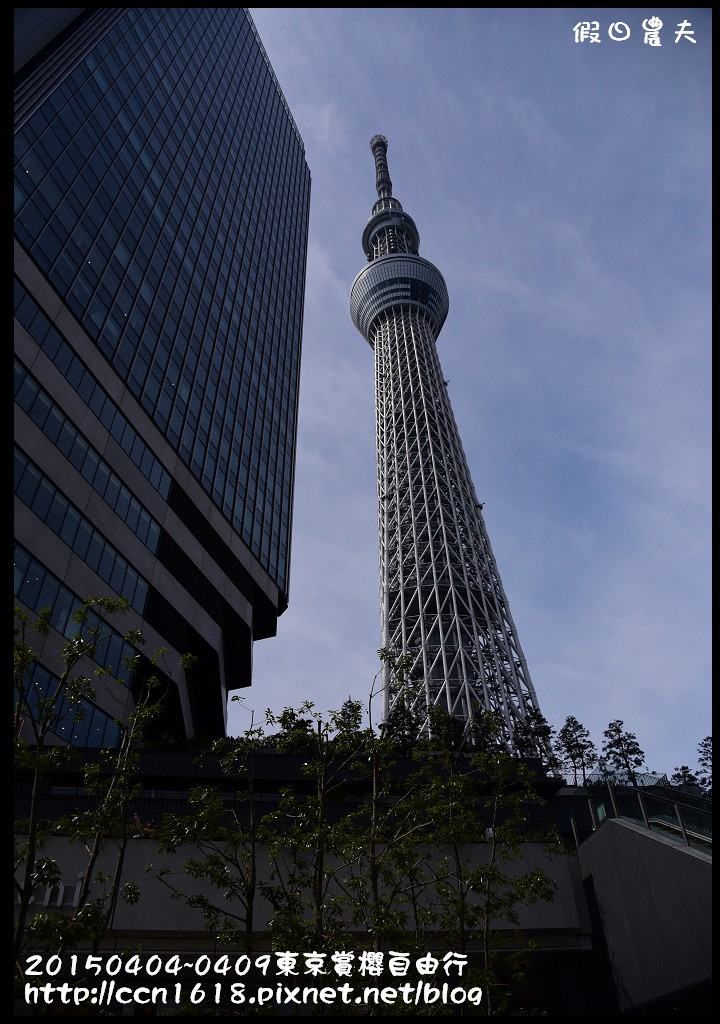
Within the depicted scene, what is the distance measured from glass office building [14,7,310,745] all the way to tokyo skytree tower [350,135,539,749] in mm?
22619

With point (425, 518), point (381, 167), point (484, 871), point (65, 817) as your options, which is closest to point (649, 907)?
point (484, 871)

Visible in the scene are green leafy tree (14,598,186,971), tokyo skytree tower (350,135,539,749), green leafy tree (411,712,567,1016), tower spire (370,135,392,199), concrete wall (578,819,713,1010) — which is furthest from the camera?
tower spire (370,135,392,199)

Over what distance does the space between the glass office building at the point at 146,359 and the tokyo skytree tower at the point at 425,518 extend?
2262 centimetres

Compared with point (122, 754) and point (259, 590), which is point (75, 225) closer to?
point (259, 590)

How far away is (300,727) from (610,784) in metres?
12.0

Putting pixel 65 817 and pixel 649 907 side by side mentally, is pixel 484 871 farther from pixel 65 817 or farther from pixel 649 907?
pixel 65 817

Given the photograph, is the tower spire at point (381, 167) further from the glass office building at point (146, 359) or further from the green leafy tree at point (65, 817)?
the green leafy tree at point (65, 817)

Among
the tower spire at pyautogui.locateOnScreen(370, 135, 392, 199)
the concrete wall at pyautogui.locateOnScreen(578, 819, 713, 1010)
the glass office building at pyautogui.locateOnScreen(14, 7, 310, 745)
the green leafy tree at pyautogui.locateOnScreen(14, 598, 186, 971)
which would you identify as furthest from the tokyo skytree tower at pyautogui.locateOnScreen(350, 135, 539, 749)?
the green leafy tree at pyautogui.locateOnScreen(14, 598, 186, 971)

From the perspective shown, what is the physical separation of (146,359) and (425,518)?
55292mm

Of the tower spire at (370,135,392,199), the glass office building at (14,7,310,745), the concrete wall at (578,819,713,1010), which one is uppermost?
the tower spire at (370,135,392,199)

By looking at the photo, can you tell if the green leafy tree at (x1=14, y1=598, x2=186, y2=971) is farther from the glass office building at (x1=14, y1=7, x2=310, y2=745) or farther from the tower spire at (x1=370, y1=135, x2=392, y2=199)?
the tower spire at (x1=370, y1=135, x2=392, y2=199)

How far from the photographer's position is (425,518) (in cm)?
9350

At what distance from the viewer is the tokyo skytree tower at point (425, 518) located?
75.8m

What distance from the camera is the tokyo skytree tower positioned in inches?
2982
